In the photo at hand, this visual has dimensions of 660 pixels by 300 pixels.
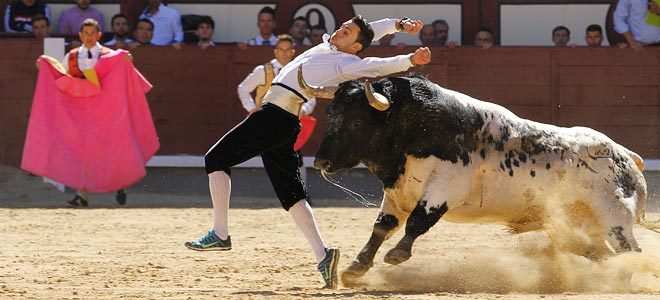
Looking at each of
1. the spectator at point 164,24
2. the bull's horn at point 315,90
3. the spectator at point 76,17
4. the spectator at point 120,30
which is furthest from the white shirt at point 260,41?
the bull's horn at point 315,90

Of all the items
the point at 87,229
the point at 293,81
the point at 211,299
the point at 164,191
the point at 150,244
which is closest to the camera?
the point at 211,299

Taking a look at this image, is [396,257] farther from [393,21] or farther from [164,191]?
[164,191]

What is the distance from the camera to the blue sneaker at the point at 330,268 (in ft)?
20.7

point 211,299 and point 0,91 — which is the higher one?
point 211,299

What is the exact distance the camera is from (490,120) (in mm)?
6551

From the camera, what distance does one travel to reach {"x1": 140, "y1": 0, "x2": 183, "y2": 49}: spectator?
1256 centimetres

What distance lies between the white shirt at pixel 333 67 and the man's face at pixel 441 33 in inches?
245

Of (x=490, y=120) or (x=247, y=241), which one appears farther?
(x=247, y=241)

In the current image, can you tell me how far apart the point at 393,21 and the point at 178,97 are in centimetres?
605

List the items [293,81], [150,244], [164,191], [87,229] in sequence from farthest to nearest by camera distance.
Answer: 1. [164,191]
2. [87,229]
3. [150,244]
4. [293,81]

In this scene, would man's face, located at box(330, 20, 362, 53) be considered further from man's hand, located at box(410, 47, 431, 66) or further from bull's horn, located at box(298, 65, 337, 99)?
man's hand, located at box(410, 47, 431, 66)

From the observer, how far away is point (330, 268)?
20.7ft

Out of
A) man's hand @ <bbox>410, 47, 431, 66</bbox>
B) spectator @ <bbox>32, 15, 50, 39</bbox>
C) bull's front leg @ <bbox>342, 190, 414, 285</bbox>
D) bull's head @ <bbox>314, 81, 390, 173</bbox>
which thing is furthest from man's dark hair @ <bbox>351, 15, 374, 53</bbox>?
spectator @ <bbox>32, 15, 50, 39</bbox>

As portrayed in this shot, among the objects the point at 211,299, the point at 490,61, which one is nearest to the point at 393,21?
the point at 211,299
